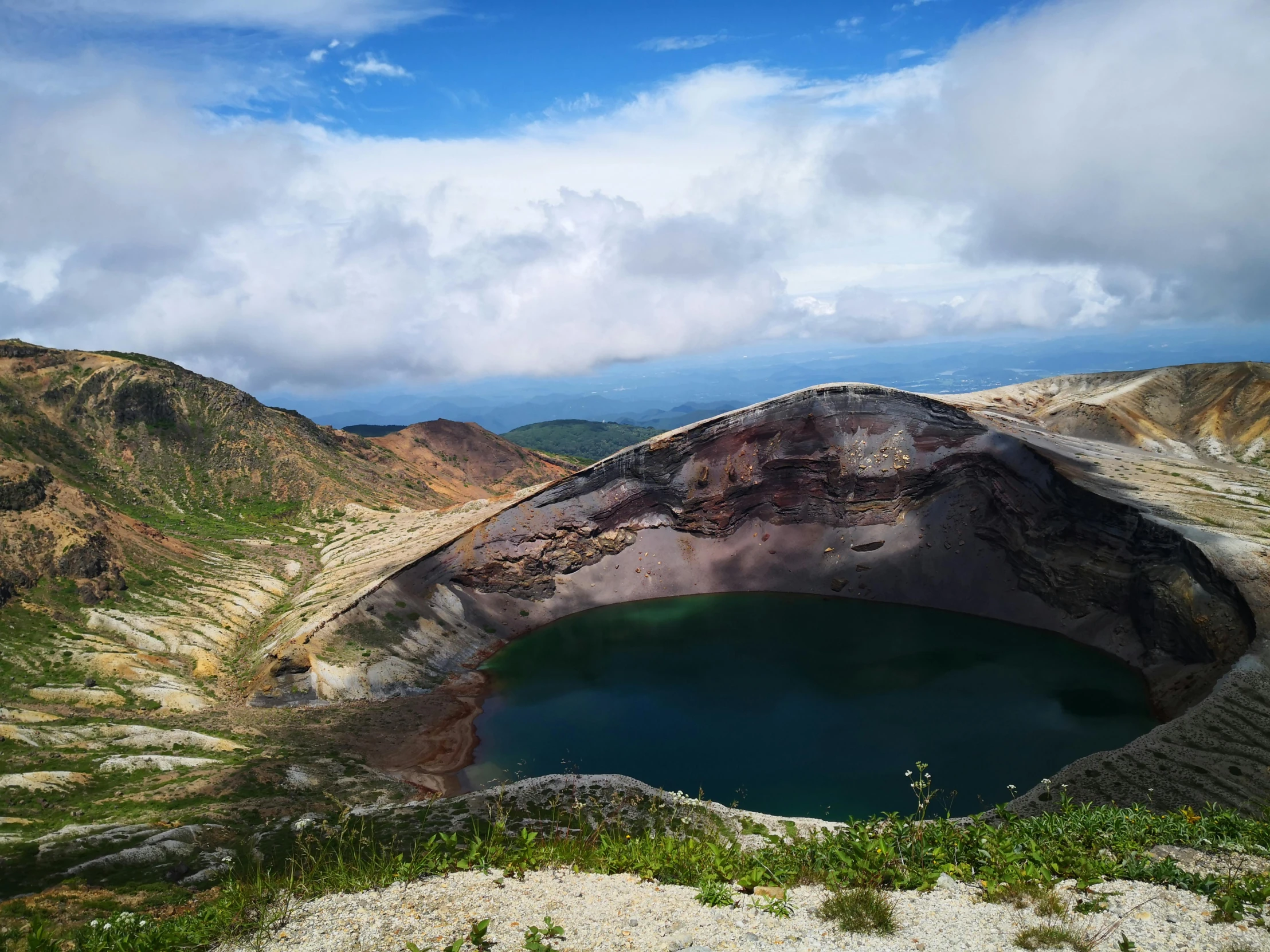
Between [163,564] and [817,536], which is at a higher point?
[163,564]

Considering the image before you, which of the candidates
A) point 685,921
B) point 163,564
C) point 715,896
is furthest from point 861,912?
point 163,564

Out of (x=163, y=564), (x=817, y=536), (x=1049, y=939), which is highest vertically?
(x=1049, y=939)

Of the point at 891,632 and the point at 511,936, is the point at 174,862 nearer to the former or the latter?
the point at 511,936

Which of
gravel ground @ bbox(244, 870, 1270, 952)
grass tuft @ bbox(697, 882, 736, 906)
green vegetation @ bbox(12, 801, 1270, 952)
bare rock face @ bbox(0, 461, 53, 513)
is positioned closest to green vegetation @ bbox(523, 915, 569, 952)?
gravel ground @ bbox(244, 870, 1270, 952)

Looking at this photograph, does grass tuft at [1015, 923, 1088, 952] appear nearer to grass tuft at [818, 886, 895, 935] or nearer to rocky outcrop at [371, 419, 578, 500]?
grass tuft at [818, 886, 895, 935]

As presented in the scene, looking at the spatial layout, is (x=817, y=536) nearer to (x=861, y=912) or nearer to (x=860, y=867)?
(x=860, y=867)

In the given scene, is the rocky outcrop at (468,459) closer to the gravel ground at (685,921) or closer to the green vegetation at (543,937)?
the gravel ground at (685,921)

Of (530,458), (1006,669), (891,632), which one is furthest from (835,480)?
(530,458)
